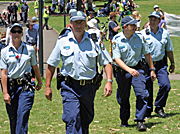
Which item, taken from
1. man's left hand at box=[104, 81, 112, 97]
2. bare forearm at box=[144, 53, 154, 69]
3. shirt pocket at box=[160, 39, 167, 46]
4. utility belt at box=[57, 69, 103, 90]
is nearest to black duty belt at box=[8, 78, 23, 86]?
utility belt at box=[57, 69, 103, 90]

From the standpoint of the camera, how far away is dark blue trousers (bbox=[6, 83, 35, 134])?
579 cm

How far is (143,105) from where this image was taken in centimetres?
698

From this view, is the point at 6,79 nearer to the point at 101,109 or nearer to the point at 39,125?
the point at 39,125

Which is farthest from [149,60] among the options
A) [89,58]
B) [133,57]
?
[89,58]

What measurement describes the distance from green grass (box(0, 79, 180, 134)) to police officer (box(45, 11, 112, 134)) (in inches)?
71.6

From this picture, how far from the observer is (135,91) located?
6.99 metres

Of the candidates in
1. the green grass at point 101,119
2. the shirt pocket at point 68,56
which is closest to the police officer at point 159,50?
the green grass at point 101,119

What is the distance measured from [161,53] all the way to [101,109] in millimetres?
2155

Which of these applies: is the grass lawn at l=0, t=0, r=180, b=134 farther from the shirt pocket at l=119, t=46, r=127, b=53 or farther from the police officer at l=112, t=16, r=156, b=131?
the shirt pocket at l=119, t=46, r=127, b=53

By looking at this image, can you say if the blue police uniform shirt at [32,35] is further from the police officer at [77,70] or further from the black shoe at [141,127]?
the police officer at [77,70]

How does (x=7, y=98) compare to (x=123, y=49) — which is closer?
(x=7, y=98)

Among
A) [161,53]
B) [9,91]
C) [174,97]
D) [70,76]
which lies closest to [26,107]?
[9,91]

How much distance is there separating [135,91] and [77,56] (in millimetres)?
1941

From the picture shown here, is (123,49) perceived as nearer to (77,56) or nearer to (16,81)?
(77,56)
